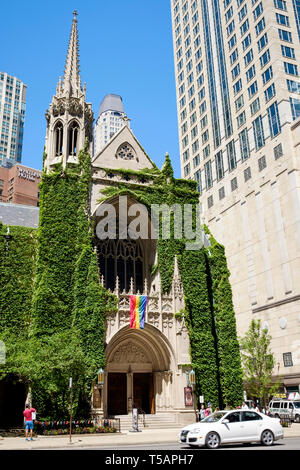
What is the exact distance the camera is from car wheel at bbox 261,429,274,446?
15452mm

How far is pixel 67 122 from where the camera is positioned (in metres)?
37.1

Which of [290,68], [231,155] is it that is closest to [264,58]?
[290,68]

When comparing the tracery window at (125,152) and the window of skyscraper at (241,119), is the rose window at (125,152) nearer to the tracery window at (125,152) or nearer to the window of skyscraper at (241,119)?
the tracery window at (125,152)

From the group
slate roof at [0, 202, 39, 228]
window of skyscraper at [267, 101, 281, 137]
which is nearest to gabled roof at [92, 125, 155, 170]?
slate roof at [0, 202, 39, 228]

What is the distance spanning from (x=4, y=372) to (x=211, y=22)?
6683 centimetres

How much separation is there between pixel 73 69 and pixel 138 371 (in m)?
28.1

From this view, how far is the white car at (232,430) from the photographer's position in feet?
48.5

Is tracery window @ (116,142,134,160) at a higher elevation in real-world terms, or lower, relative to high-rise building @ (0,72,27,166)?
lower

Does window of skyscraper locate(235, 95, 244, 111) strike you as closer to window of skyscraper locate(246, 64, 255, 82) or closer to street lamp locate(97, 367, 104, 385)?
window of skyscraper locate(246, 64, 255, 82)

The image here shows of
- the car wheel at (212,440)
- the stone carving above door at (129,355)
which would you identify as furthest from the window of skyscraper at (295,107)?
the car wheel at (212,440)

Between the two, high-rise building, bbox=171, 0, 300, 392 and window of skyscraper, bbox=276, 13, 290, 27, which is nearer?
high-rise building, bbox=171, 0, 300, 392

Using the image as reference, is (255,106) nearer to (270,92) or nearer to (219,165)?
(270,92)

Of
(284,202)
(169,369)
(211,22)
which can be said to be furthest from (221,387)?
(211,22)

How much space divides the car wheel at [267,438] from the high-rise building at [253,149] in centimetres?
3155
